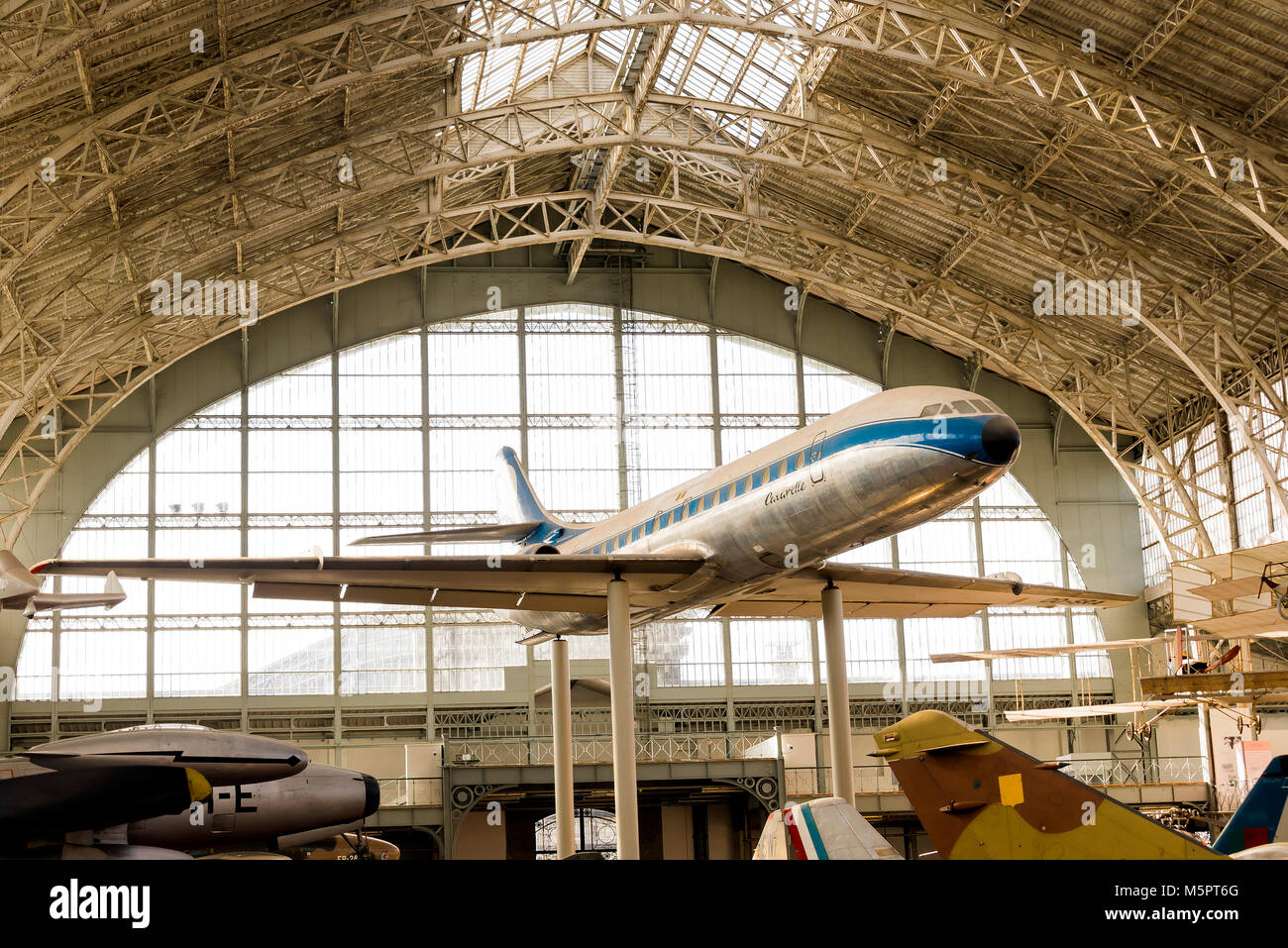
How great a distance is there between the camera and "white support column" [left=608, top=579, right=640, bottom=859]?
75.5 ft

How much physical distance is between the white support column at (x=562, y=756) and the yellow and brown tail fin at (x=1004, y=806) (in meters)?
13.5

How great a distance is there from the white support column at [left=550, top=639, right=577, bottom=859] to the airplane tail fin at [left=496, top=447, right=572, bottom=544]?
3.40 meters

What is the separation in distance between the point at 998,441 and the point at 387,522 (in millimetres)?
33582

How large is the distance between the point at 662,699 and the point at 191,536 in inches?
769

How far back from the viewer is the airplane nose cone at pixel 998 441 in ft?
58.7

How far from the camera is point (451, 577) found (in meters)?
23.4

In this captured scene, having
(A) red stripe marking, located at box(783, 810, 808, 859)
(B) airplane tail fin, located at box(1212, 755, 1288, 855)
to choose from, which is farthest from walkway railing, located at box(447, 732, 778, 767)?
(A) red stripe marking, located at box(783, 810, 808, 859)

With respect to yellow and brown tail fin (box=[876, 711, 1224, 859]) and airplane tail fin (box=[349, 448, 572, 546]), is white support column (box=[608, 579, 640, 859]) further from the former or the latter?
yellow and brown tail fin (box=[876, 711, 1224, 859])

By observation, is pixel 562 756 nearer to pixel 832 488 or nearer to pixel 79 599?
pixel 832 488

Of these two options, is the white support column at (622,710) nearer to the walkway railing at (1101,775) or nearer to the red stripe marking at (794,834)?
the red stripe marking at (794,834)

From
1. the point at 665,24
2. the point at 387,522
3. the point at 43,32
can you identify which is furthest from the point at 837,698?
the point at 387,522
